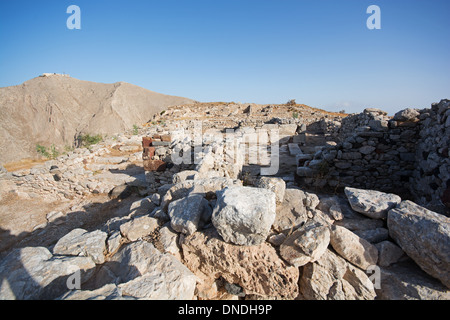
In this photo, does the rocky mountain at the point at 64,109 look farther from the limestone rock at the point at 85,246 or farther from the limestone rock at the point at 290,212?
the limestone rock at the point at 290,212

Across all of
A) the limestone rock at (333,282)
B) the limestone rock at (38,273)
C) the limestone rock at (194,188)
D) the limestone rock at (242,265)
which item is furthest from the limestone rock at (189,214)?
the limestone rock at (333,282)

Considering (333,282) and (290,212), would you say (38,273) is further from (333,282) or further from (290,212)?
(333,282)

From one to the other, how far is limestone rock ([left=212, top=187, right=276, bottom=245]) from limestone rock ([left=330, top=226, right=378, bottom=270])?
826 mm

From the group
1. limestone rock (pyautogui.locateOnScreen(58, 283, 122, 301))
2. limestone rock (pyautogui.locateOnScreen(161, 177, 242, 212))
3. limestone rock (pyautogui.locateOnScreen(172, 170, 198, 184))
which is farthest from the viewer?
limestone rock (pyautogui.locateOnScreen(172, 170, 198, 184))

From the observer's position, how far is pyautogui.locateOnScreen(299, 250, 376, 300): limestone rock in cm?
190

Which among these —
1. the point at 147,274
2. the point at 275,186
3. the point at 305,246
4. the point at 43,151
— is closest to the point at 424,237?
the point at 305,246

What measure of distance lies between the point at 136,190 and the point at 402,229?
767cm

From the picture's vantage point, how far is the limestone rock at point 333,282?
1.90m

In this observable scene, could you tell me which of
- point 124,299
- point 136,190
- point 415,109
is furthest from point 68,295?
point 415,109

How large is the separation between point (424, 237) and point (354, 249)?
0.66 meters

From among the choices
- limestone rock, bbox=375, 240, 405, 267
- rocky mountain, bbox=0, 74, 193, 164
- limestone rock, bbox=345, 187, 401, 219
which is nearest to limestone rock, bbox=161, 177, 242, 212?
limestone rock, bbox=345, 187, 401, 219

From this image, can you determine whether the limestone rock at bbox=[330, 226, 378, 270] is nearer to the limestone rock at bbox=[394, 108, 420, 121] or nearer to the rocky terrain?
the rocky terrain

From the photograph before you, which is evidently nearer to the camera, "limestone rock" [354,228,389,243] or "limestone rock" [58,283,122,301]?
"limestone rock" [58,283,122,301]

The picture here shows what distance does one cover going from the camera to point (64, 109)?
36500 millimetres
